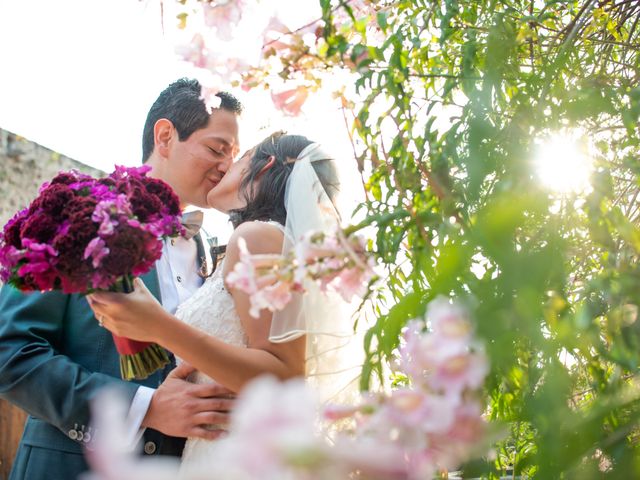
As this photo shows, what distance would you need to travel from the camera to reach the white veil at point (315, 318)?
1796 millimetres

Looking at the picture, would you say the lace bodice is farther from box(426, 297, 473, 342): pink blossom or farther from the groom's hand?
box(426, 297, 473, 342): pink blossom

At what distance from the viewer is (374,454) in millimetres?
481

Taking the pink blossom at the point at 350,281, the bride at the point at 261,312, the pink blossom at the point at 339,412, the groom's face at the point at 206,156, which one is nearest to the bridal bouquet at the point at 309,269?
the pink blossom at the point at 350,281

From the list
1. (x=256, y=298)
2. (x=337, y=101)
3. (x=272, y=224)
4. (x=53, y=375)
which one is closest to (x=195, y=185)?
(x=272, y=224)

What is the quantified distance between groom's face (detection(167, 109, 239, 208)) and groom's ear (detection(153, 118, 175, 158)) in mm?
94

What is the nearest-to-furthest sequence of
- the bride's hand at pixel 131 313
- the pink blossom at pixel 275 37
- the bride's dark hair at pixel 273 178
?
1. the pink blossom at pixel 275 37
2. the bride's hand at pixel 131 313
3. the bride's dark hair at pixel 273 178

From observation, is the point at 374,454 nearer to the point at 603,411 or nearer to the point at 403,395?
the point at 403,395

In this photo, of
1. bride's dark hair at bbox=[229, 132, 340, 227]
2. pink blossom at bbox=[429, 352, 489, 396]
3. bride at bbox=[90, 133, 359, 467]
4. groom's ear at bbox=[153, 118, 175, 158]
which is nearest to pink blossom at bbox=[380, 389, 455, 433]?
pink blossom at bbox=[429, 352, 489, 396]

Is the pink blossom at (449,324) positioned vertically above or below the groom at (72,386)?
below

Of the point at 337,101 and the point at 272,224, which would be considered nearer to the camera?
the point at 337,101

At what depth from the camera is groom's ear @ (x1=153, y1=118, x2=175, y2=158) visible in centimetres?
270

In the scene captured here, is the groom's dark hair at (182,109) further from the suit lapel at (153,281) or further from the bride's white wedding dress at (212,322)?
the bride's white wedding dress at (212,322)

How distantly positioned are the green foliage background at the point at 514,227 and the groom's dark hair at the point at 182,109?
124 centimetres

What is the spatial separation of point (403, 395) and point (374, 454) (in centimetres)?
12
